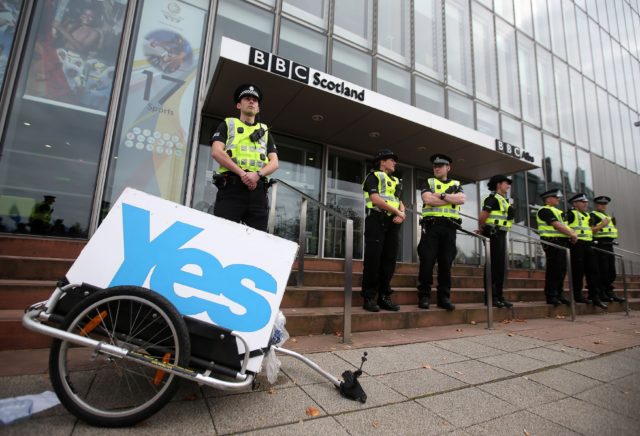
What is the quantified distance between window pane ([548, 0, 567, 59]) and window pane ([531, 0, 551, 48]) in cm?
35

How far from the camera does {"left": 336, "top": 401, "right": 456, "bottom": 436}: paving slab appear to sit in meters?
1.72

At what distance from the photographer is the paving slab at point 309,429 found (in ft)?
5.34

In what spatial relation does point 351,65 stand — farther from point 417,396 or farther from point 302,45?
point 417,396

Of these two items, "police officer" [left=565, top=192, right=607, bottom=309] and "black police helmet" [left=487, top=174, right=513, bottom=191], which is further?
"police officer" [left=565, top=192, right=607, bottom=309]

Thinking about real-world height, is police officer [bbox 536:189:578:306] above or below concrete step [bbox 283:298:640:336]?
above

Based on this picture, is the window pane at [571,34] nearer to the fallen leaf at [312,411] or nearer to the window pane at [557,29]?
A: the window pane at [557,29]

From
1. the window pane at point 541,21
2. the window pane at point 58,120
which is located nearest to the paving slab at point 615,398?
the window pane at point 58,120

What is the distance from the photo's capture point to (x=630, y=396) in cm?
237

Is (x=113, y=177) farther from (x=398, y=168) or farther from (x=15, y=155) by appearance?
(x=398, y=168)

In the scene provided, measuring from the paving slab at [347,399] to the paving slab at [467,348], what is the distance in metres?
1.28

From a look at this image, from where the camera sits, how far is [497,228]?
200 inches

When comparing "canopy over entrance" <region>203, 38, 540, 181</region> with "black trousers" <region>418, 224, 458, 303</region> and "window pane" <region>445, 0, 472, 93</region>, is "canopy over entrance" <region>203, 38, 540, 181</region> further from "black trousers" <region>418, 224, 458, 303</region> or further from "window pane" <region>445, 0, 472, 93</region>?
"window pane" <region>445, 0, 472, 93</region>

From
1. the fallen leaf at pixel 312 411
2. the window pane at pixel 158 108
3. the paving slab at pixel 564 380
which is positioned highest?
the window pane at pixel 158 108

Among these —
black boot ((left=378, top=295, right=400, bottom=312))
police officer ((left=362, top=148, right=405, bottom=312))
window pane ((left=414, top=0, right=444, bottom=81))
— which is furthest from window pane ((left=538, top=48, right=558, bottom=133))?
black boot ((left=378, top=295, right=400, bottom=312))
